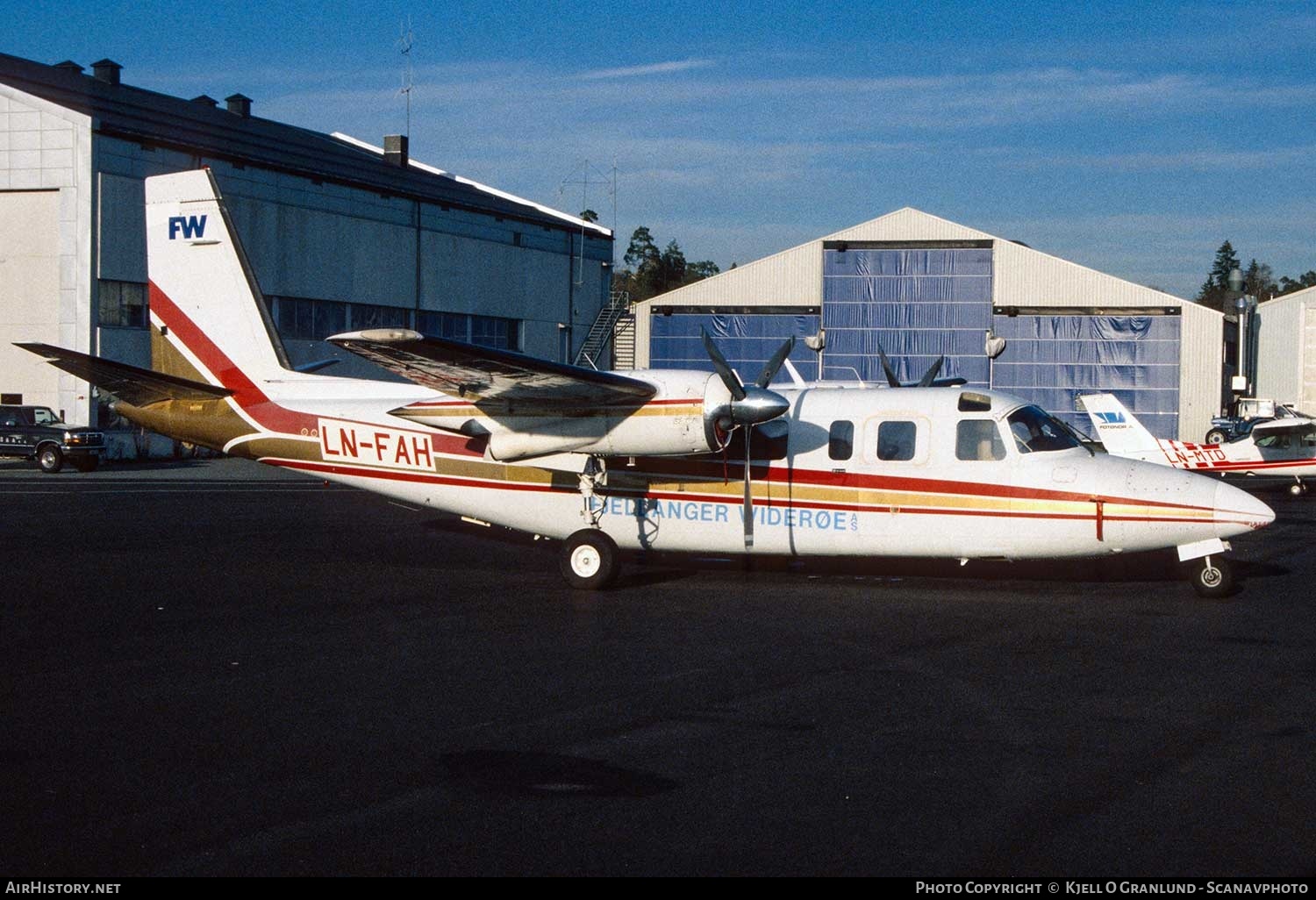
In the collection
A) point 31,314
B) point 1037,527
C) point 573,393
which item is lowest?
point 1037,527

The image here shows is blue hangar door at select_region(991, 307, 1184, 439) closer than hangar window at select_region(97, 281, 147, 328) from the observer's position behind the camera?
No

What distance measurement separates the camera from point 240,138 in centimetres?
4972

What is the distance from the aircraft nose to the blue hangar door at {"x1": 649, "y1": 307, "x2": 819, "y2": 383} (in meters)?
34.8

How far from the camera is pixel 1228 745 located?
24.7 ft

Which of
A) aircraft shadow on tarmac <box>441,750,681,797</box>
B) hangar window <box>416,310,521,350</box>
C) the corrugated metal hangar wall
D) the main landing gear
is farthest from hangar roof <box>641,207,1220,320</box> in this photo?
aircraft shadow on tarmac <box>441,750,681,797</box>

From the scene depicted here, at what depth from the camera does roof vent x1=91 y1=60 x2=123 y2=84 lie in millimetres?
50312

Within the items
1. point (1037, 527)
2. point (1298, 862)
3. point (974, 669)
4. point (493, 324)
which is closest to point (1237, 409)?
point (493, 324)

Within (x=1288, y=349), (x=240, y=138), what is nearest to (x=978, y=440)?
(x=240, y=138)

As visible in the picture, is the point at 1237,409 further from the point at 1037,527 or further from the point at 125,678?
the point at 125,678

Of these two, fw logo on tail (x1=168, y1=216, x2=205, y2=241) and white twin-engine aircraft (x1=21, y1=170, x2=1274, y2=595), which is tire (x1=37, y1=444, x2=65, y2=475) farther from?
fw logo on tail (x1=168, y1=216, x2=205, y2=241)

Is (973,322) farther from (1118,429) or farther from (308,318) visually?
(308,318)

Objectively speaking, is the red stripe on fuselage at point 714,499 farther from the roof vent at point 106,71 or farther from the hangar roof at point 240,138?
the roof vent at point 106,71

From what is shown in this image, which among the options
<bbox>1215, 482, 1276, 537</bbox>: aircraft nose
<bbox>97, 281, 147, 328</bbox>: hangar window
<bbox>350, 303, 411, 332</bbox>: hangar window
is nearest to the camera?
<bbox>1215, 482, 1276, 537</bbox>: aircraft nose

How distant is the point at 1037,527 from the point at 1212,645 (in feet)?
10.2
